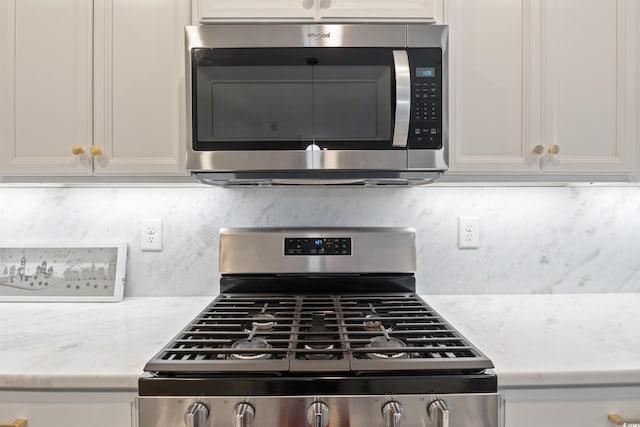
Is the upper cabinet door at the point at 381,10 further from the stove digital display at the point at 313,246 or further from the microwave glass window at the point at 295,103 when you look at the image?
the stove digital display at the point at 313,246

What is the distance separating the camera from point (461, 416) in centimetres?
88

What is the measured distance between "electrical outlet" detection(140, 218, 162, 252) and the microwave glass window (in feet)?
1.75

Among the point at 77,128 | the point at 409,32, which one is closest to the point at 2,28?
the point at 77,128

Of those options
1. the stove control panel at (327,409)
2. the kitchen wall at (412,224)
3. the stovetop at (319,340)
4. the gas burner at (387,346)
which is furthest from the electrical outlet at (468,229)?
the stove control panel at (327,409)

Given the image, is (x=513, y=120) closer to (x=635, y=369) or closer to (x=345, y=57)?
(x=345, y=57)

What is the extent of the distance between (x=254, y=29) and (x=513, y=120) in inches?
31.3

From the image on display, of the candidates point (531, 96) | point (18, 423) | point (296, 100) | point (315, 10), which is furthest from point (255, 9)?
point (18, 423)

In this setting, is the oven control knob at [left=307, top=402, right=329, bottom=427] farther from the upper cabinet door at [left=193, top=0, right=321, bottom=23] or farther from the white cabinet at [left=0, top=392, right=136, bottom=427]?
the upper cabinet door at [left=193, top=0, right=321, bottom=23]

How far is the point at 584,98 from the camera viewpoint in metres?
1.29

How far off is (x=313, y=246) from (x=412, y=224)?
0.38m

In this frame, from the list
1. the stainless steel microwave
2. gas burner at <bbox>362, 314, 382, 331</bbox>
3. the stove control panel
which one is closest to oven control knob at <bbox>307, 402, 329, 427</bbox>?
the stove control panel

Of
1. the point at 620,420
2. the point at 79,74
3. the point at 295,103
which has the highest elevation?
the point at 79,74

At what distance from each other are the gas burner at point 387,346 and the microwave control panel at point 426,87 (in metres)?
0.53

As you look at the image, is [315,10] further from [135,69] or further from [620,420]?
[620,420]
